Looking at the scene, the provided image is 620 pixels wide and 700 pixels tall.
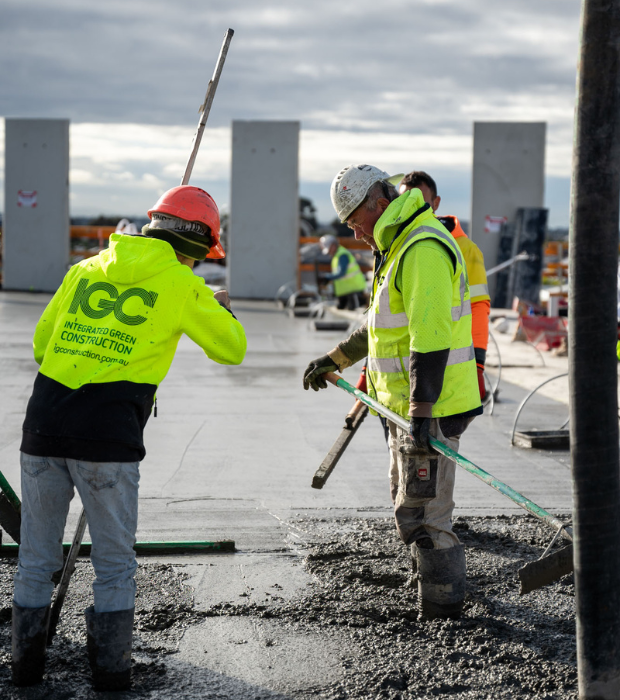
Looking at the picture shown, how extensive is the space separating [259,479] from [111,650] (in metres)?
2.86

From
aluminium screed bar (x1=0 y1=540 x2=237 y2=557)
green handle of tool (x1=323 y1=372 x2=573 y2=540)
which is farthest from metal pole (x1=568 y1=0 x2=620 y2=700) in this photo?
aluminium screed bar (x1=0 y1=540 x2=237 y2=557)

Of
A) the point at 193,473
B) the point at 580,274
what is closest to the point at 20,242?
the point at 193,473

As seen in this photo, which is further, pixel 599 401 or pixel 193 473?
pixel 193 473

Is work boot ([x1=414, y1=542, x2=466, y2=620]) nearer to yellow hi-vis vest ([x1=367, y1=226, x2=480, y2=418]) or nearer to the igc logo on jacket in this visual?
yellow hi-vis vest ([x1=367, y1=226, x2=480, y2=418])

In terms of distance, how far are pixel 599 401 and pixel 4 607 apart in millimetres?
2539

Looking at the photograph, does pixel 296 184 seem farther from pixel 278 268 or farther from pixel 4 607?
pixel 4 607

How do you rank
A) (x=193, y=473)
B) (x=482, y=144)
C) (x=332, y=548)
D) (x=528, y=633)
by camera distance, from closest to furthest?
(x=528, y=633), (x=332, y=548), (x=193, y=473), (x=482, y=144)

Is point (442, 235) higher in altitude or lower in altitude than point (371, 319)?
higher

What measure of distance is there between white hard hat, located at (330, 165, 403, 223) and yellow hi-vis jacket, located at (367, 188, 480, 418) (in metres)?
0.16

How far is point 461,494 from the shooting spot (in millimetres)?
5555

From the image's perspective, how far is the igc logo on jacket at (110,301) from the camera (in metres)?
3.01

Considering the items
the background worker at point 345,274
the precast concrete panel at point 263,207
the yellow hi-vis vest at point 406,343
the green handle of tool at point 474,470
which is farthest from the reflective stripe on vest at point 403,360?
the precast concrete panel at point 263,207

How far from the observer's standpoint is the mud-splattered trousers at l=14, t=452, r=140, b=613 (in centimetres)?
297

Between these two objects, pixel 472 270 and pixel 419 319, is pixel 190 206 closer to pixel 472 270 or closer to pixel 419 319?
pixel 419 319
